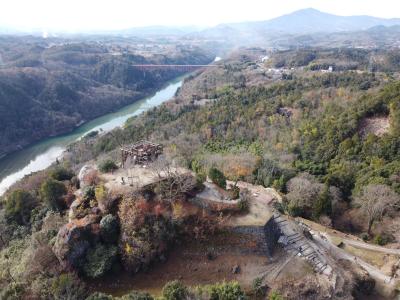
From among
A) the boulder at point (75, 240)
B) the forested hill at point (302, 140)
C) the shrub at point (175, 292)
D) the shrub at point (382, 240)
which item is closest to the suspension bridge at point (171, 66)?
the forested hill at point (302, 140)

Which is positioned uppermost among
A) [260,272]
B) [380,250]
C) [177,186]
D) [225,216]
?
[177,186]

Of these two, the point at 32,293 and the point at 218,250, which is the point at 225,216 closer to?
the point at 218,250

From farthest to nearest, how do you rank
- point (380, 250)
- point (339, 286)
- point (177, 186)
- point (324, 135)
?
point (324, 135), point (380, 250), point (177, 186), point (339, 286)

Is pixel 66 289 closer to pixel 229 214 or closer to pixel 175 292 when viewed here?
pixel 175 292

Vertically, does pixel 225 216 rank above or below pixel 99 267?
above

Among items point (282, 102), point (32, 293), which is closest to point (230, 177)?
point (32, 293)

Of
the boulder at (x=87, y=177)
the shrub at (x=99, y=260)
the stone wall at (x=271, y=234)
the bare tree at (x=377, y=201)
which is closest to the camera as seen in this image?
the shrub at (x=99, y=260)

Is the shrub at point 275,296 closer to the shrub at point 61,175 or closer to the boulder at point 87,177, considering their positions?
the boulder at point 87,177

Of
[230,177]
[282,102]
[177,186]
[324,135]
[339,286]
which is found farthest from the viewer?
[282,102]
